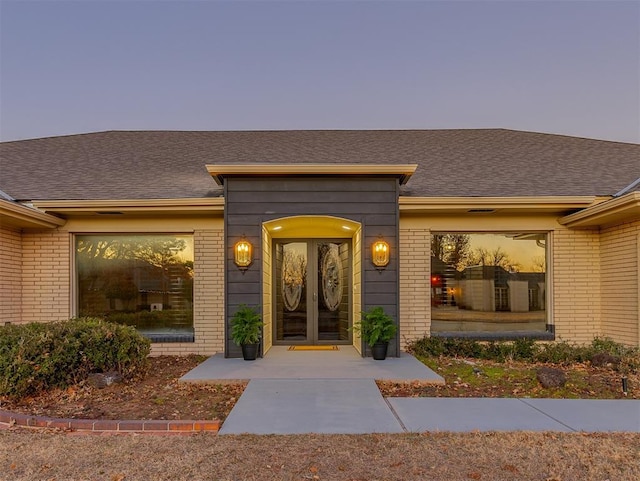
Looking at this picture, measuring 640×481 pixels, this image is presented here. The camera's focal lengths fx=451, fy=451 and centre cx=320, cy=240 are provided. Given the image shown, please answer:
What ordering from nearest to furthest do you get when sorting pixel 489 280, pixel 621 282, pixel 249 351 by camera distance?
pixel 249 351 → pixel 621 282 → pixel 489 280

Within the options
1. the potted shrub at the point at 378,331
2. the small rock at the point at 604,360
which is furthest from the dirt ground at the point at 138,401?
the small rock at the point at 604,360

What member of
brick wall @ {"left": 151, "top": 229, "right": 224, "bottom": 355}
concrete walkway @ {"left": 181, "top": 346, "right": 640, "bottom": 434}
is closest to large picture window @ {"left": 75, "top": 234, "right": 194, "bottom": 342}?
brick wall @ {"left": 151, "top": 229, "right": 224, "bottom": 355}

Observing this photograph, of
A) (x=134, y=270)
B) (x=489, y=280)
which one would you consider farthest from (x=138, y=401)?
(x=489, y=280)

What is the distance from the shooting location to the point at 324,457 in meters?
3.74

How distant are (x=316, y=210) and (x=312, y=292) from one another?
2388mm

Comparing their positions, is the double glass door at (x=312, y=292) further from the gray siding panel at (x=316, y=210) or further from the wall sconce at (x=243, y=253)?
the wall sconce at (x=243, y=253)

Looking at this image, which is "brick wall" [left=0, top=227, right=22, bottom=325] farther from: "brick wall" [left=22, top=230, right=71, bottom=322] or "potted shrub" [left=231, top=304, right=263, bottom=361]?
"potted shrub" [left=231, top=304, right=263, bottom=361]

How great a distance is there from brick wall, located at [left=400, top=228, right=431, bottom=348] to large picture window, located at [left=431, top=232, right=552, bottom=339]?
203mm

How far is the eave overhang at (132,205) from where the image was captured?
8.21 meters

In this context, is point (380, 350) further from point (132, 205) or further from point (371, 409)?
point (132, 205)

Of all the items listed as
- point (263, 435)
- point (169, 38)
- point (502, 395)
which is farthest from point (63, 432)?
point (169, 38)

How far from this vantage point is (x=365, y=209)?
319 inches

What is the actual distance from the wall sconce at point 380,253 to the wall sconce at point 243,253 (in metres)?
2.18

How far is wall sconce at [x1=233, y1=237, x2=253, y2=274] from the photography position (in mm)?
7906
